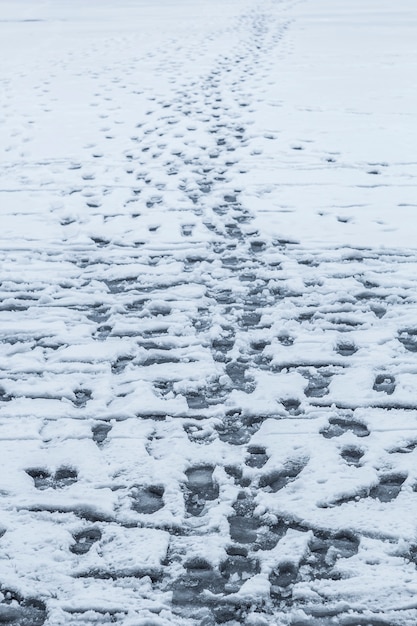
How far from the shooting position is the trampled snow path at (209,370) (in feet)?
6.66

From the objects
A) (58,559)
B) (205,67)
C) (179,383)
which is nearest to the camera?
(58,559)

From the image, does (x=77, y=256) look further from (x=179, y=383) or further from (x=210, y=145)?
(x=210, y=145)

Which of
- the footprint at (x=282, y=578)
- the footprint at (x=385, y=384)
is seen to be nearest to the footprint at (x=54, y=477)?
the footprint at (x=282, y=578)

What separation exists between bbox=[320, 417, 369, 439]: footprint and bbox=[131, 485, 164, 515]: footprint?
0.66 meters

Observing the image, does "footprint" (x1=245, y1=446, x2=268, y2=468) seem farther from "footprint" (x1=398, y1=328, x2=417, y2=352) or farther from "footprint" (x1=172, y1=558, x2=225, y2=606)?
"footprint" (x1=398, y1=328, x2=417, y2=352)

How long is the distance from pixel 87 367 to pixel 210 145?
364 cm

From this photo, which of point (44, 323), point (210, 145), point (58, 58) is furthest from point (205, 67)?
point (44, 323)

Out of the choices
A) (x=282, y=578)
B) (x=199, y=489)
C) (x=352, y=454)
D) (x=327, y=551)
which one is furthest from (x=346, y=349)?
(x=282, y=578)

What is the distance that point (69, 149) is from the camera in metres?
6.24

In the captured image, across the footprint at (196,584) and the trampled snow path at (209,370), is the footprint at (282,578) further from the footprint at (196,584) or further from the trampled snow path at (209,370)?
the footprint at (196,584)

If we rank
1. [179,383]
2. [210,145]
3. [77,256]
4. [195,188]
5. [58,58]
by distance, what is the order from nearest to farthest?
1. [179,383]
2. [77,256]
3. [195,188]
4. [210,145]
5. [58,58]

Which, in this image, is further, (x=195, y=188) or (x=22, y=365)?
(x=195, y=188)

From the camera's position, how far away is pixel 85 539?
217cm

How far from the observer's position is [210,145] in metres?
6.23
